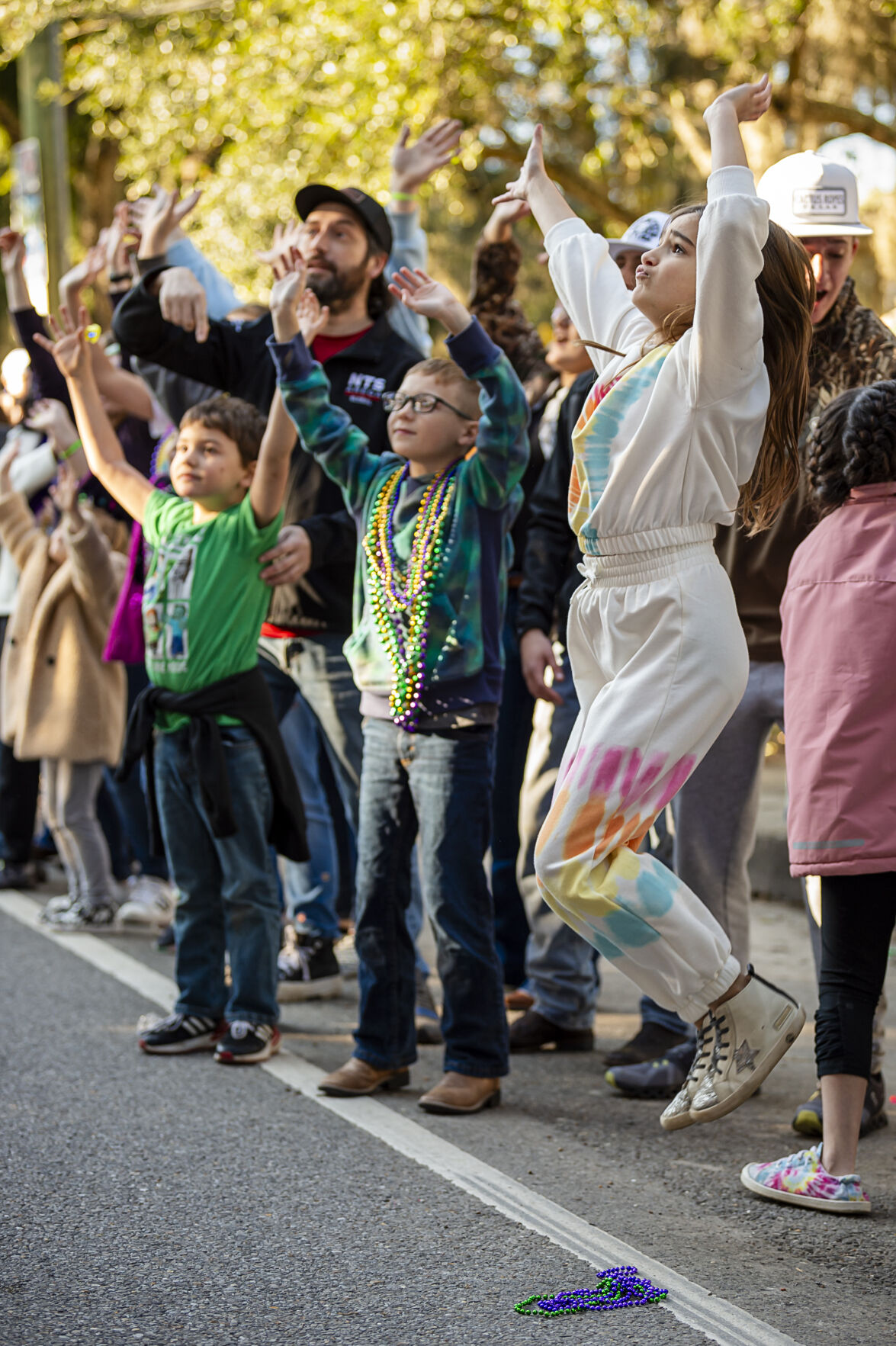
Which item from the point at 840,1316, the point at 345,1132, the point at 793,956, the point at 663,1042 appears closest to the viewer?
the point at 840,1316

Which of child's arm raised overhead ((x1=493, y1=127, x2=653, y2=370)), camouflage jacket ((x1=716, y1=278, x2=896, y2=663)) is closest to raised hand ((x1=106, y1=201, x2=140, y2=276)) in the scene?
child's arm raised overhead ((x1=493, y1=127, x2=653, y2=370))

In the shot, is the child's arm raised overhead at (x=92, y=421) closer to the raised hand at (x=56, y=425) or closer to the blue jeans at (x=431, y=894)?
the raised hand at (x=56, y=425)

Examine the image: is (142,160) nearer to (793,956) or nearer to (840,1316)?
(793,956)

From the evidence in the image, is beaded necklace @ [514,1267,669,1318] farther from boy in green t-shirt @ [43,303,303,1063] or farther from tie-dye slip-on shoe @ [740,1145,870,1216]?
boy in green t-shirt @ [43,303,303,1063]

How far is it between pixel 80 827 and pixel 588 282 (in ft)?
13.6

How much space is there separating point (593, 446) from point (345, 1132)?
73.4 inches

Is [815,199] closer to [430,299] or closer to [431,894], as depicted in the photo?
[430,299]

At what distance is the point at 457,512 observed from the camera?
4406 mm

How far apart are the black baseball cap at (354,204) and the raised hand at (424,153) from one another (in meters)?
0.14

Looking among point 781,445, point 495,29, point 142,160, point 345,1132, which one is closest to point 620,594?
point 781,445

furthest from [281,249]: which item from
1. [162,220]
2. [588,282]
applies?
[588,282]

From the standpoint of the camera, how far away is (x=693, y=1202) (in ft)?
12.0

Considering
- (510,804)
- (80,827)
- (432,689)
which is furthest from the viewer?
(80,827)

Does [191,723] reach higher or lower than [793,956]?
higher
